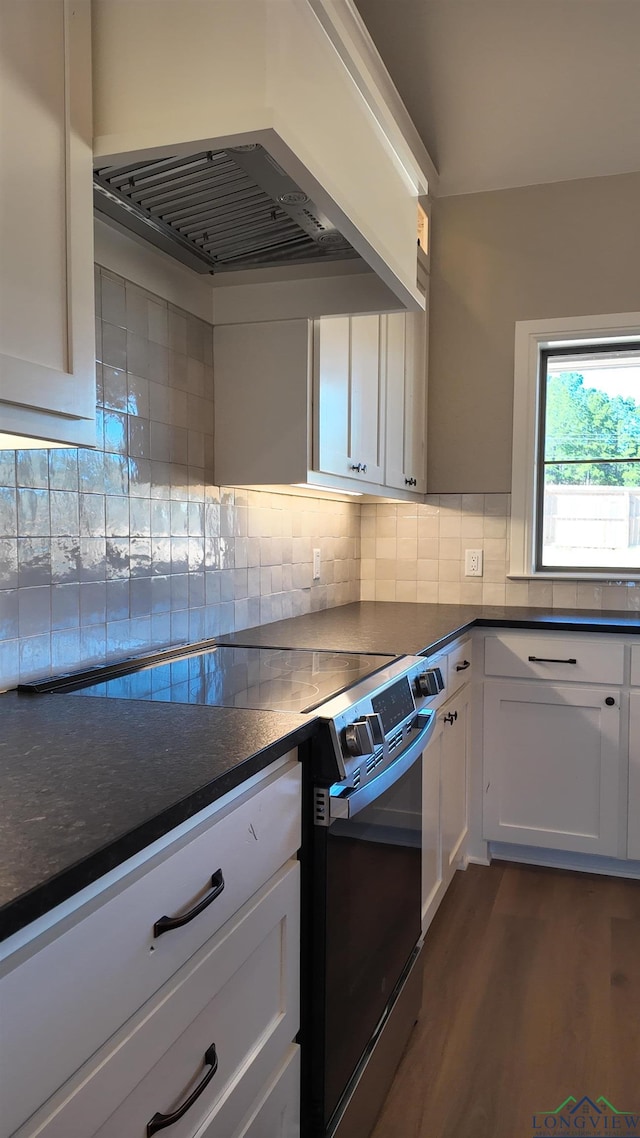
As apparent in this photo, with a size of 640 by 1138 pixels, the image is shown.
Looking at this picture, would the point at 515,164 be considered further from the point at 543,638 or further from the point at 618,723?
the point at 618,723

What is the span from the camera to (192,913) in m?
0.90

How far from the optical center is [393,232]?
190cm

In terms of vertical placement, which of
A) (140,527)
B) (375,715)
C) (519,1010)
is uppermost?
(140,527)

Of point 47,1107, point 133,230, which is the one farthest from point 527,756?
point 47,1107

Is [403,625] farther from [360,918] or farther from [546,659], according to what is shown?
[360,918]

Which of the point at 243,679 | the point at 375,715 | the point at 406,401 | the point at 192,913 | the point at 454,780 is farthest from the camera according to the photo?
the point at 406,401

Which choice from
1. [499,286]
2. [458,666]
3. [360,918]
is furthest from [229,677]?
[499,286]

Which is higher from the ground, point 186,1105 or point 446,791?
point 186,1105

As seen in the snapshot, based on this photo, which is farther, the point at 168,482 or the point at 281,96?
the point at 168,482

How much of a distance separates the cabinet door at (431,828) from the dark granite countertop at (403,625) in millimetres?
291

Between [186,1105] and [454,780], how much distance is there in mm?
1746

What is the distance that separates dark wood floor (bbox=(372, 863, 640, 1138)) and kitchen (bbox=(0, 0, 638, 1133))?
1130 mm

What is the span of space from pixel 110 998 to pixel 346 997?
2.46 feet

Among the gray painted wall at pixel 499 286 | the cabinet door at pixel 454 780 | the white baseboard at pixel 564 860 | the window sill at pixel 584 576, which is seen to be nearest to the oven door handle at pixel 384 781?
Result: the cabinet door at pixel 454 780
